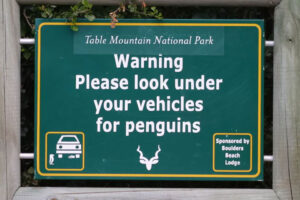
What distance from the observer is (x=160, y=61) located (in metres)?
2.17

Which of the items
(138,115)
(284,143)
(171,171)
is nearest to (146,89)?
(138,115)

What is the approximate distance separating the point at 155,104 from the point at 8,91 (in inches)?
32.3

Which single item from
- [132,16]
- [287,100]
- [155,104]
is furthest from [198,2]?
[287,100]

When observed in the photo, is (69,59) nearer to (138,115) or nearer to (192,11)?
(138,115)

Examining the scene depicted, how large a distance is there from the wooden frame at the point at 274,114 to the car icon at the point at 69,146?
0.68 feet

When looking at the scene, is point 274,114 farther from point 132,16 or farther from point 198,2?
point 132,16

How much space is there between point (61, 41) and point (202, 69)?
2.59 feet

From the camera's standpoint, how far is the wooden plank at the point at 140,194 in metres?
2.18

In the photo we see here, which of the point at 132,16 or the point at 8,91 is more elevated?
the point at 132,16

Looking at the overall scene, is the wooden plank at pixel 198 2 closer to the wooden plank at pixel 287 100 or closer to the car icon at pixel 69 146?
the wooden plank at pixel 287 100

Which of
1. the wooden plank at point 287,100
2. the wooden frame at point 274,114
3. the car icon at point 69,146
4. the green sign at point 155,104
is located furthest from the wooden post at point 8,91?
the wooden plank at point 287,100

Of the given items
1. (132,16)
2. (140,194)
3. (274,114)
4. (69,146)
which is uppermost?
(132,16)

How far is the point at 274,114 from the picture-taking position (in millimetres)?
2199

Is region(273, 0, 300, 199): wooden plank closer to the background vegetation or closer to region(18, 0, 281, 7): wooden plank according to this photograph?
region(18, 0, 281, 7): wooden plank
